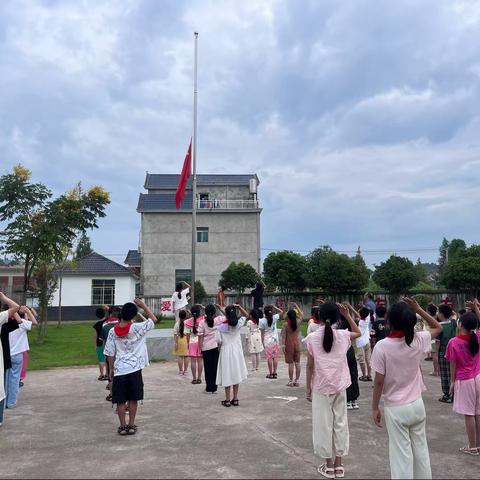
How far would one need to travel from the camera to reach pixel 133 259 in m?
43.7

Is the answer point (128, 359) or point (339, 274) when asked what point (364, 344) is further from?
point (339, 274)

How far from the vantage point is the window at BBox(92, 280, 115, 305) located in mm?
31422

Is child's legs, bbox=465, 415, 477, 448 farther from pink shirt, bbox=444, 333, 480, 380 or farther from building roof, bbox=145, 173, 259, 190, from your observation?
building roof, bbox=145, 173, 259, 190

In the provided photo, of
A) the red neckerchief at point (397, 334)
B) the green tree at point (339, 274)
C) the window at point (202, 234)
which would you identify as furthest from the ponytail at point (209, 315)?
the window at point (202, 234)

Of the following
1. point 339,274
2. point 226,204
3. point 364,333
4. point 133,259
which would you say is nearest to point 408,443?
point 364,333

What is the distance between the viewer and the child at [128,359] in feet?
19.7

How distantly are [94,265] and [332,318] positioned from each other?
29.5 meters

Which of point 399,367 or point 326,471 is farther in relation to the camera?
point 326,471

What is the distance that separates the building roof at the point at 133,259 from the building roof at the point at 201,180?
638 centimetres

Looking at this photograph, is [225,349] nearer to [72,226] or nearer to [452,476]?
[452,476]

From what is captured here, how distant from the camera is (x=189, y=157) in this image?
56.6 feet

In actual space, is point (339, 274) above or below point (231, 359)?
above

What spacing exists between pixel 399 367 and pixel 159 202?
119 ft

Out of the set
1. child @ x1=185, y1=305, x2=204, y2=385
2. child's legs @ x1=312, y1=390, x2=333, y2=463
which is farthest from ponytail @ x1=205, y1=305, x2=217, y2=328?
child's legs @ x1=312, y1=390, x2=333, y2=463
